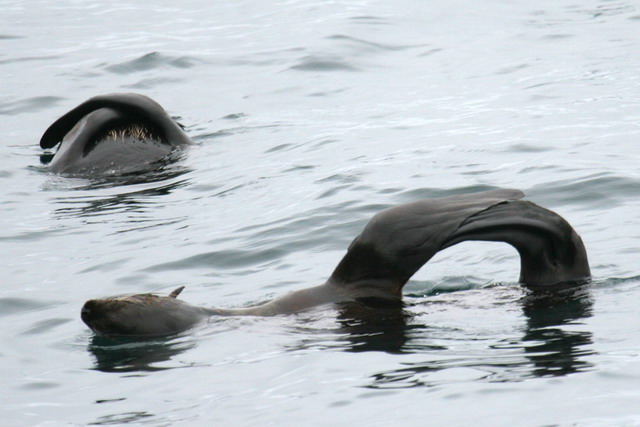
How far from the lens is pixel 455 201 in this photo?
5492mm

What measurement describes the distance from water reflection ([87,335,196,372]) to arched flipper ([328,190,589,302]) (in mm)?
772

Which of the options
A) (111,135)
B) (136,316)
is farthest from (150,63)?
(136,316)

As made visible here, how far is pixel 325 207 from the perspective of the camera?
8320mm

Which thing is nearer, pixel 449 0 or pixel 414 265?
pixel 414 265

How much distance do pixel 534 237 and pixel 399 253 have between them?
653 millimetres

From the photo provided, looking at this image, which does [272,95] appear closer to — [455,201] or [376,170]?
[376,170]

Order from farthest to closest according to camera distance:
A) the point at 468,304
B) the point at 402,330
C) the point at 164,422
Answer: the point at 468,304 < the point at 402,330 < the point at 164,422

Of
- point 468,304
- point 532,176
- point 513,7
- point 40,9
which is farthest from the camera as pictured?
point 40,9

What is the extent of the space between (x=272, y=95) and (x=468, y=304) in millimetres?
7282

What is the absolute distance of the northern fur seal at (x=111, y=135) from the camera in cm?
955

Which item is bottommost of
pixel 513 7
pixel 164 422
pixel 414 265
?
pixel 164 422

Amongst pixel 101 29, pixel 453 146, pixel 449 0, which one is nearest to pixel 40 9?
pixel 101 29

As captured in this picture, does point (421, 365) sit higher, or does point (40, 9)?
point (40, 9)

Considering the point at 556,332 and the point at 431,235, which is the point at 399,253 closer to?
the point at 431,235
